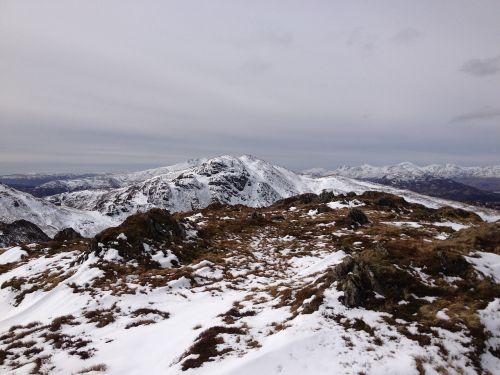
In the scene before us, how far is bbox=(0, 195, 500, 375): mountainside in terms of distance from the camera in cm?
1391

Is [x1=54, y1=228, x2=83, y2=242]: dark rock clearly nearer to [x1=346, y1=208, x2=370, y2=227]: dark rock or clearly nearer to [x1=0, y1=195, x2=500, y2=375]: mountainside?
[x1=0, y1=195, x2=500, y2=375]: mountainside

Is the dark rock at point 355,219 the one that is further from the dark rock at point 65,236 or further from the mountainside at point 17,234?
the mountainside at point 17,234

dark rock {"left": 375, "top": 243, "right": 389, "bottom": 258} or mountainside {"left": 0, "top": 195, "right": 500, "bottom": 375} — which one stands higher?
dark rock {"left": 375, "top": 243, "right": 389, "bottom": 258}

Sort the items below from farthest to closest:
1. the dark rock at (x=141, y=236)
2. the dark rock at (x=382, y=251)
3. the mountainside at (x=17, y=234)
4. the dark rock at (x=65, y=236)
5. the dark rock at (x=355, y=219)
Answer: the mountainside at (x=17, y=234) → the dark rock at (x=355, y=219) → the dark rock at (x=65, y=236) → the dark rock at (x=141, y=236) → the dark rock at (x=382, y=251)

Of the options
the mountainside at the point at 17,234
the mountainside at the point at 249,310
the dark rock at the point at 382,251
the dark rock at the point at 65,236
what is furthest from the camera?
the mountainside at the point at 17,234

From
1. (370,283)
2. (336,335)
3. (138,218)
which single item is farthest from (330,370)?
(138,218)

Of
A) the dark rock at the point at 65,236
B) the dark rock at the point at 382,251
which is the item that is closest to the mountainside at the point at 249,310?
the dark rock at the point at 382,251

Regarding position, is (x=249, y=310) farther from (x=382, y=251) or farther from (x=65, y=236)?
(x=65, y=236)

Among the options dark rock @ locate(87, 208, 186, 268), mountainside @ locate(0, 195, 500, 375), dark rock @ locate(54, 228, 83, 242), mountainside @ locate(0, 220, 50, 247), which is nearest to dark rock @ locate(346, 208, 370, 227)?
mountainside @ locate(0, 195, 500, 375)

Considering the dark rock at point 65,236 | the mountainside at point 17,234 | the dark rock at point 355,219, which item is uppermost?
the dark rock at point 355,219

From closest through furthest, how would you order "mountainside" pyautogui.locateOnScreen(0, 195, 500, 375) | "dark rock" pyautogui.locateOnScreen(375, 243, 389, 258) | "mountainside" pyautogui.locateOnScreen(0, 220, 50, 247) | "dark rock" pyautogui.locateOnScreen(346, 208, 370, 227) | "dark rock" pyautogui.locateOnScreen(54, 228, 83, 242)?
"mountainside" pyautogui.locateOnScreen(0, 195, 500, 375) → "dark rock" pyautogui.locateOnScreen(375, 243, 389, 258) → "dark rock" pyautogui.locateOnScreen(54, 228, 83, 242) → "dark rock" pyautogui.locateOnScreen(346, 208, 370, 227) → "mountainside" pyautogui.locateOnScreen(0, 220, 50, 247)

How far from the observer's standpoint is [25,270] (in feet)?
101

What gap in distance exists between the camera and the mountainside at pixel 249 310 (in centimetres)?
1391

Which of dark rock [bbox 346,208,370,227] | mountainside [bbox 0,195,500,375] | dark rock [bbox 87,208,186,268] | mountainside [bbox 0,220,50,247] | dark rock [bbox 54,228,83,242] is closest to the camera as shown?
mountainside [bbox 0,195,500,375]
